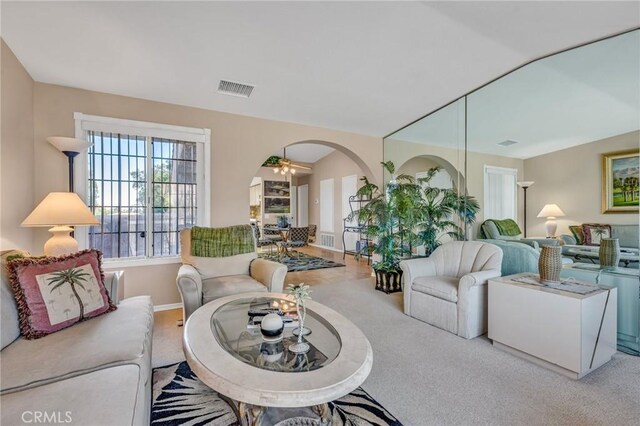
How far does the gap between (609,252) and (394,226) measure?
95.8 inches

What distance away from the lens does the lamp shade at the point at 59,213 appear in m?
2.38

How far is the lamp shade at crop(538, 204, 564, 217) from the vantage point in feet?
10.0

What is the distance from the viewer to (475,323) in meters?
2.80

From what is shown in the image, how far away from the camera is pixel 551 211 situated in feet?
10.3

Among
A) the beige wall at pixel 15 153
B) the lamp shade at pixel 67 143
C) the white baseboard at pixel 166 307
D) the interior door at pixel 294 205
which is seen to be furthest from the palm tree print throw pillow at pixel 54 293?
the interior door at pixel 294 205

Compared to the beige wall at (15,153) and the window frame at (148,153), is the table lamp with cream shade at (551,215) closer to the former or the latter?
the window frame at (148,153)

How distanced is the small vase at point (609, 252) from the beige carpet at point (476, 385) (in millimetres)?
780

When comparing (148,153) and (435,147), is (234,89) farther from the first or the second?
(435,147)

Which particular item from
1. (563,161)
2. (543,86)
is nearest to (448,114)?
(543,86)

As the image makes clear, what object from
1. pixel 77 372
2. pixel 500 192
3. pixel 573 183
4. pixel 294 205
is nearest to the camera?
pixel 77 372

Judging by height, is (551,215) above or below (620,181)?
below

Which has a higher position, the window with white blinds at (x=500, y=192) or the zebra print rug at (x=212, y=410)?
the window with white blinds at (x=500, y=192)

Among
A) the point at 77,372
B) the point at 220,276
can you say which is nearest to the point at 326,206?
the point at 220,276

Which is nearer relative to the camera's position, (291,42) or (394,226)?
(291,42)
